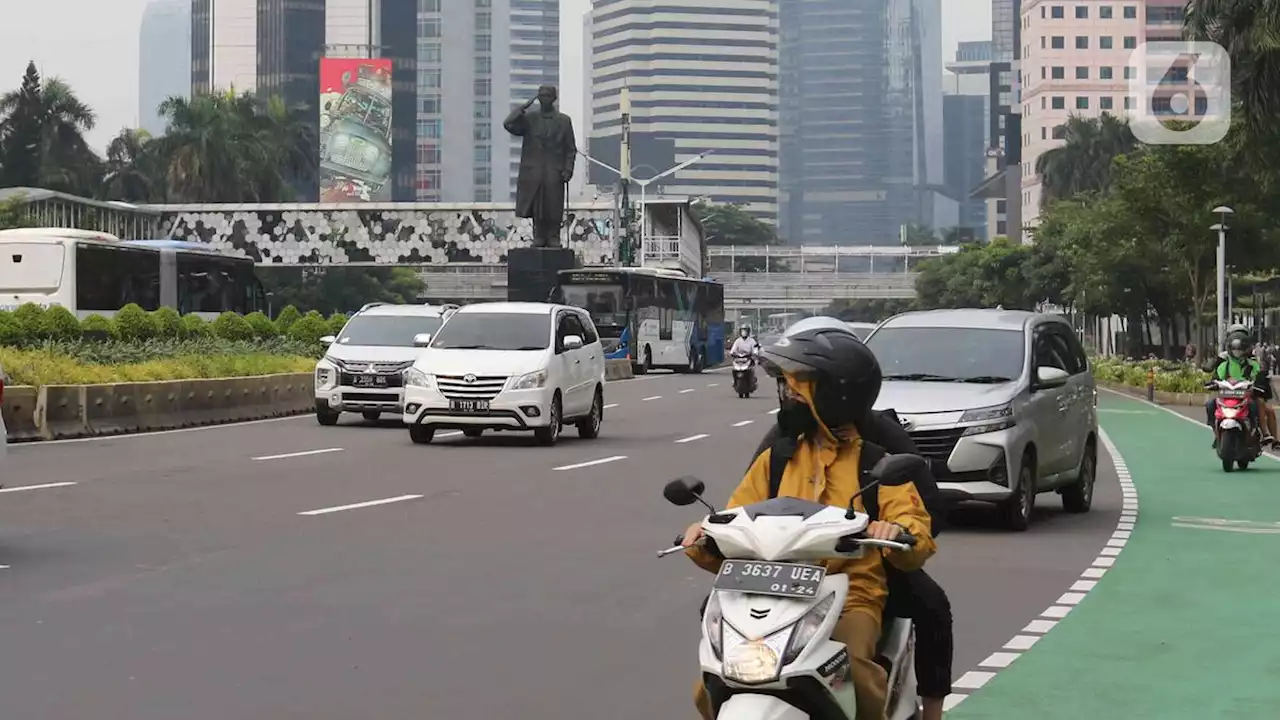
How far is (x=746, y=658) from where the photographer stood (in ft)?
16.1

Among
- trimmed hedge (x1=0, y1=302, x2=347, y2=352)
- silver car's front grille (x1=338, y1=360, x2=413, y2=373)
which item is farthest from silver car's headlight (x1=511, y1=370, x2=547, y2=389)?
trimmed hedge (x1=0, y1=302, x2=347, y2=352)

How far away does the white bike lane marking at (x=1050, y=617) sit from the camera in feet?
27.6

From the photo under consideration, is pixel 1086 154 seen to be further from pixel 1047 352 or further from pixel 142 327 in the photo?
pixel 1047 352

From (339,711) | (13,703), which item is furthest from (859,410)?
(13,703)

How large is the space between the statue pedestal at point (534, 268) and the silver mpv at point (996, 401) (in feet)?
138

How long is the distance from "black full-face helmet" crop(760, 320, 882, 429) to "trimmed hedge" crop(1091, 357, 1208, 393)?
1447 inches

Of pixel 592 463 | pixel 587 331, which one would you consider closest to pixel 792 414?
pixel 592 463

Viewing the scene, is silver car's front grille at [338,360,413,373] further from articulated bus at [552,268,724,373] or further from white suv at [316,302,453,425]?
articulated bus at [552,268,724,373]

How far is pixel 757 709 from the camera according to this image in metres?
4.88

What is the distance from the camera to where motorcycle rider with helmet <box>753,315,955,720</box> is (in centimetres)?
579

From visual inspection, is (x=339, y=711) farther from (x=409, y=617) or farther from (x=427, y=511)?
(x=427, y=511)

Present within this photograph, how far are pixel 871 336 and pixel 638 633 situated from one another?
7.39 m

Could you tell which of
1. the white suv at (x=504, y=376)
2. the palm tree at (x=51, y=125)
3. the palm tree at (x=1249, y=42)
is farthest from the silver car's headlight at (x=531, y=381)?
the palm tree at (x=51, y=125)

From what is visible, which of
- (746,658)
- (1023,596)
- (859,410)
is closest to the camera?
(746,658)
